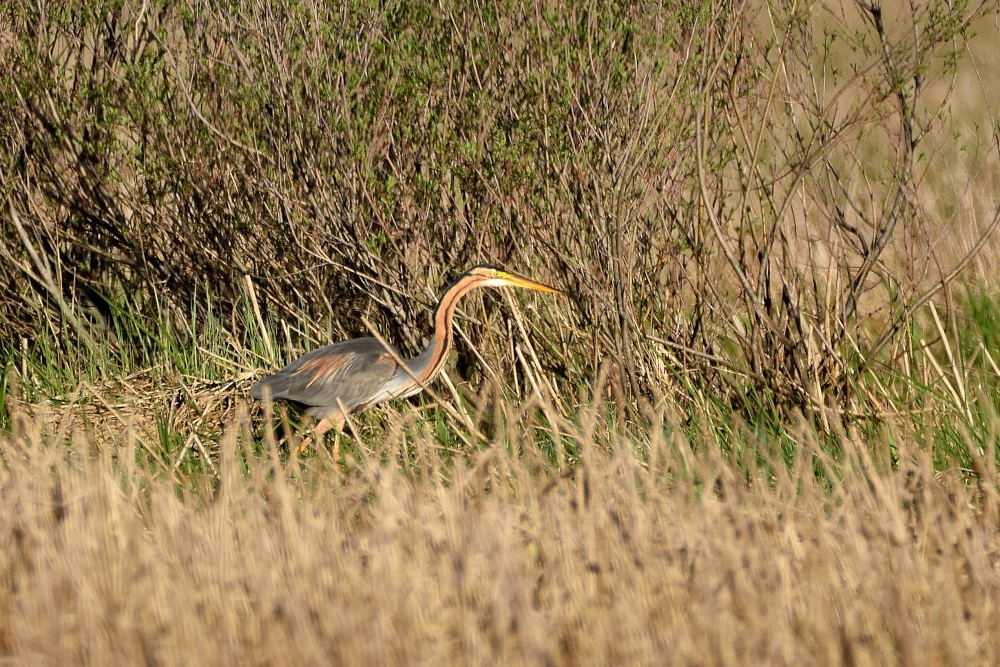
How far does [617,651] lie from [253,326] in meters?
4.19

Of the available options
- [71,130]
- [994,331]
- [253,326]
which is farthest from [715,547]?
[71,130]

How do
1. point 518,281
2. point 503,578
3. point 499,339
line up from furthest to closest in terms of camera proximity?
point 499,339
point 518,281
point 503,578

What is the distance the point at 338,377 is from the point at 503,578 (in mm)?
3034

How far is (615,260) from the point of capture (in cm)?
590

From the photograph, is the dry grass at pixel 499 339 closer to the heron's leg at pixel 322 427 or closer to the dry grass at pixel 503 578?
the dry grass at pixel 503 578

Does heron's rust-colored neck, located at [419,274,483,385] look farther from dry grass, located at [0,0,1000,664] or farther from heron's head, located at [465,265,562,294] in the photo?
dry grass, located at [0,0,1000,664]

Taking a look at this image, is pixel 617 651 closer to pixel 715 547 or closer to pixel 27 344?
pixel 715 547

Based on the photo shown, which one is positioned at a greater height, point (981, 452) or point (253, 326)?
point (981, 452)

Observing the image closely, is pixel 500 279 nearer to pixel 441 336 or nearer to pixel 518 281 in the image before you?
pixel 518 281

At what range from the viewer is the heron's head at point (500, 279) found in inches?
236

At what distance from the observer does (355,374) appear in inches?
247

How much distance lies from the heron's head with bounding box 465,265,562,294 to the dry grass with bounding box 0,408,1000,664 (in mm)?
1901

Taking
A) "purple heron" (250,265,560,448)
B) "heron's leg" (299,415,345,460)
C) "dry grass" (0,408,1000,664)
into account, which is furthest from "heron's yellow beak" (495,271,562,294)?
"dry grass" (0,408,1000,664)

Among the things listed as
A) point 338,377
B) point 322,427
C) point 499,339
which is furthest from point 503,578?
point 499,339
